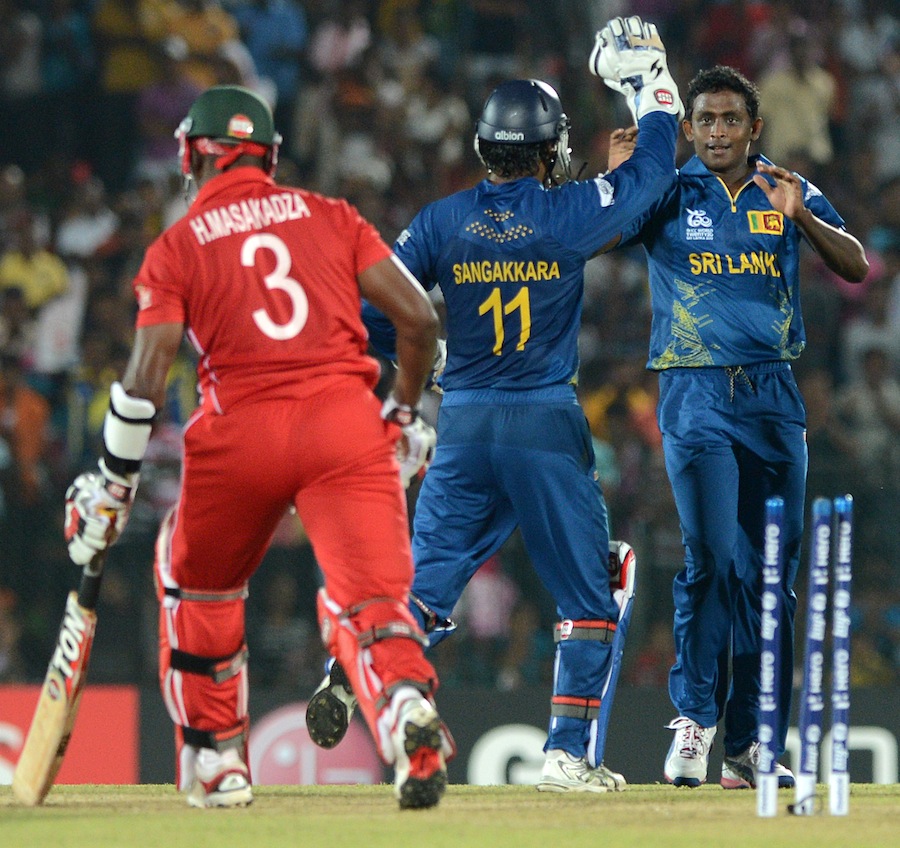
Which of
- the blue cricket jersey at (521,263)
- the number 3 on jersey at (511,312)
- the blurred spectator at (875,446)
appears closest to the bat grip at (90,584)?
the blue cricket jersey at (521,263)

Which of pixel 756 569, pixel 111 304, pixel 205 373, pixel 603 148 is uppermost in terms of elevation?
pixel 603 148

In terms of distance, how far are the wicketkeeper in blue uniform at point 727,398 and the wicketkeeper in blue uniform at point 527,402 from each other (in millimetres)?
315

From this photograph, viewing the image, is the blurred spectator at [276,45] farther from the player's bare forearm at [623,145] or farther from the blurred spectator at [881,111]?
the player's bare forearm at [623,145]

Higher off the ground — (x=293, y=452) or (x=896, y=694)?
(x=293, y=452)

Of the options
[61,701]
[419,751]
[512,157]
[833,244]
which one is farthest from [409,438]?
[833,244]

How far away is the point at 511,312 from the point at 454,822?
Result: 6.46ft

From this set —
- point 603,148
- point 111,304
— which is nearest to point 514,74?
point 603,148

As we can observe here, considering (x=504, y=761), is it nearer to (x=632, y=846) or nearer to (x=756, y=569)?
(x=756, y=569)

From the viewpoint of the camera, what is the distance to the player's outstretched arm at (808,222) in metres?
6.26

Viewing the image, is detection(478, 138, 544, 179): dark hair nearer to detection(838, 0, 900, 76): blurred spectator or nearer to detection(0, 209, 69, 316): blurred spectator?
detection(0, 209, 69, 316): blurred spectator

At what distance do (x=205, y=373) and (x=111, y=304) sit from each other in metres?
6.97

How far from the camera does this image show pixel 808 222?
20.7 feet

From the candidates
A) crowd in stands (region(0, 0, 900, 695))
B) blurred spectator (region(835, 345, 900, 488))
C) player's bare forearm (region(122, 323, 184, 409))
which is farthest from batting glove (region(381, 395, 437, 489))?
blurred spectator (region(835, 345, 900, 488))

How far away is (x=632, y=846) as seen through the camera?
4648mm
